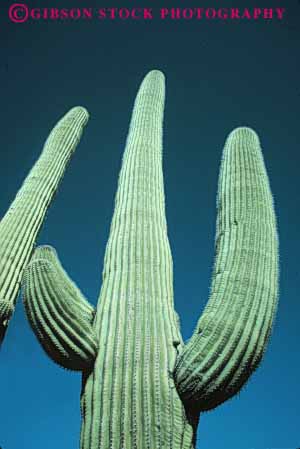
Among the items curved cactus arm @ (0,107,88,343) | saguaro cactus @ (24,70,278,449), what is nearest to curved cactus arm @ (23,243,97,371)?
saguaro cactus @ (24,70,278,449)

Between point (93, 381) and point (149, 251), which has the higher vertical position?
point (149, 251)

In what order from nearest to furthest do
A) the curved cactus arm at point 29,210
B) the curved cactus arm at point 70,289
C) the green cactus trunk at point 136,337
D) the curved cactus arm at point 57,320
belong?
the green cactus trunk at point 136,337 < the curved cactus arm at point 57,320 < the curved cactus arm at point 70,289 < the curved cactus arm at point 29,210

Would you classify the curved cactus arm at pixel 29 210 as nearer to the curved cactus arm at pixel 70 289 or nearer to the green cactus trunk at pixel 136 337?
the green cactus trunk at pixel 136 337

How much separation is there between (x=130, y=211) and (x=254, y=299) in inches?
59.2

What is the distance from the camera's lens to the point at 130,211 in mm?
4348

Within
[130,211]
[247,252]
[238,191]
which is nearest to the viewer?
[247,252]

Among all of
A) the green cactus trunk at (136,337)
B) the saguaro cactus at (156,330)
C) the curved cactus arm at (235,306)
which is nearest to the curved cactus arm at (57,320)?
Answer: the saguaro cactus at (156,330)

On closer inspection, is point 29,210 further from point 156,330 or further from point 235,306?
point 235,306

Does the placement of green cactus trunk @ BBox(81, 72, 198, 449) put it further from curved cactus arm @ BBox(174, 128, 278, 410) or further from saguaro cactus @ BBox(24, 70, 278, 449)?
curved cactus arm @ BBox(174, 128, 278, 410)

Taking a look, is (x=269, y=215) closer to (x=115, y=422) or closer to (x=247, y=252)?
(x=247, y=252)

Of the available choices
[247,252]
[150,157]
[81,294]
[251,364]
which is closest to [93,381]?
[81,294]

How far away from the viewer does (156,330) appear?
3406mm

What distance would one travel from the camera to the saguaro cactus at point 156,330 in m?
3.02

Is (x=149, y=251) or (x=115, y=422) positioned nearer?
(x=115, y=422)
